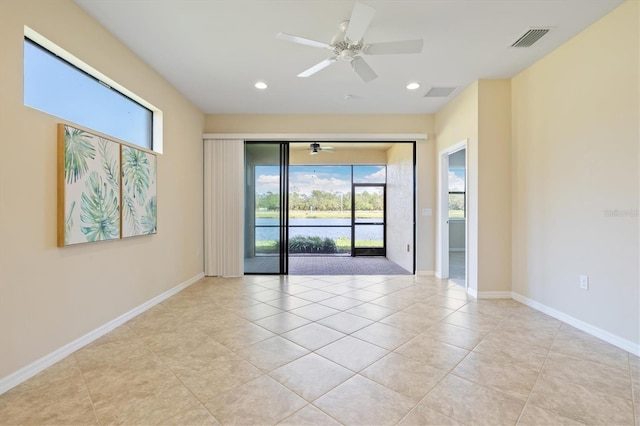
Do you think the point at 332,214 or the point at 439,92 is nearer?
the point at 439,92

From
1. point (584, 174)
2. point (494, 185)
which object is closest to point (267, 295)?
point (494, 185)

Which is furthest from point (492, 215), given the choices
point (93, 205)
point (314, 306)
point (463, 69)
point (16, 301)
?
point (16, 301)

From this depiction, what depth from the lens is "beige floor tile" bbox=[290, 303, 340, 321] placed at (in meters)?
3.16

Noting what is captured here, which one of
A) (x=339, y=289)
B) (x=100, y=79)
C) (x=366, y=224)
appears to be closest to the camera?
(x=100, y=79)

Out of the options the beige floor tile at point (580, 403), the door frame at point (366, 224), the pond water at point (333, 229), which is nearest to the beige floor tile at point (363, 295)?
the beige floor tile at point (580, 403)

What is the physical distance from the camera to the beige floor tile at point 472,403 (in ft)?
5.25

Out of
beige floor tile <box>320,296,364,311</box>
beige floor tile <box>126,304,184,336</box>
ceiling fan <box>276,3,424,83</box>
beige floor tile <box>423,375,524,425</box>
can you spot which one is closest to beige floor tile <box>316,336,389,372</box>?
beige floor tile <box>423,375,524,425</box>

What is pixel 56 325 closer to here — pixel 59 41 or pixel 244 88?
pixel 59 41

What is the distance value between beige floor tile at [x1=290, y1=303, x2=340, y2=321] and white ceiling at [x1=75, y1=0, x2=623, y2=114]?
286 centimetres

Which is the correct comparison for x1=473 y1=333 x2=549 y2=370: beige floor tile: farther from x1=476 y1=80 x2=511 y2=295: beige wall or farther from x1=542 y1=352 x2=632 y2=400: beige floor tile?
x1=476 y1=80 x2=511 y2=295: beige wall

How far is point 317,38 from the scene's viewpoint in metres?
2.84

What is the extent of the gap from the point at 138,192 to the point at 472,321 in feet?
12.6

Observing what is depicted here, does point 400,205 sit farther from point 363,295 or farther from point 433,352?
point 433,352

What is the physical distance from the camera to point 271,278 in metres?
4.94
